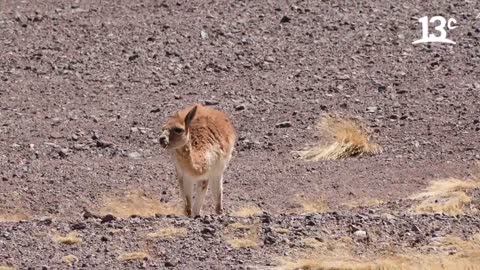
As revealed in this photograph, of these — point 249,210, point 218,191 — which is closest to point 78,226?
point 218,191

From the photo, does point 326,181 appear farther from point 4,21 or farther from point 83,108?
point 4,21

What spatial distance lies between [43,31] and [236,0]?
3.21m

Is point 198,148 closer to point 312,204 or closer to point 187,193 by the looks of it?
point 187,193

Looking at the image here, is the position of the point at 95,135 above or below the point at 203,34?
below

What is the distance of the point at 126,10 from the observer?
22.1m

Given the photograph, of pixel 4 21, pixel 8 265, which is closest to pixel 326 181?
pixel 8 265

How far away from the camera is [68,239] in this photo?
10320 mm

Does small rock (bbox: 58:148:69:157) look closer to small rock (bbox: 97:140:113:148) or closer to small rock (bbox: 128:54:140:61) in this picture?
small rock (bbox: 97:140:113:148)

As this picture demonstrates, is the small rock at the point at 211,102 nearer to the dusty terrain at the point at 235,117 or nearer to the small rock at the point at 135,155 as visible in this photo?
the dusty terrain at the point at 235,117

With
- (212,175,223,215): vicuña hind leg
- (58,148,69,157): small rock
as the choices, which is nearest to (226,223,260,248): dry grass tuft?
(212,175,223,215): vicuña hind leg

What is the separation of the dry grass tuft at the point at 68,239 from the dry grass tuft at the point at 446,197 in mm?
3427

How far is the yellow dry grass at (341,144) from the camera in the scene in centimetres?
1620

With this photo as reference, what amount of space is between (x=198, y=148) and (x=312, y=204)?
77.1 inches

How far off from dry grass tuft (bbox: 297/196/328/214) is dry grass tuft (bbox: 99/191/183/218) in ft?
4.17
